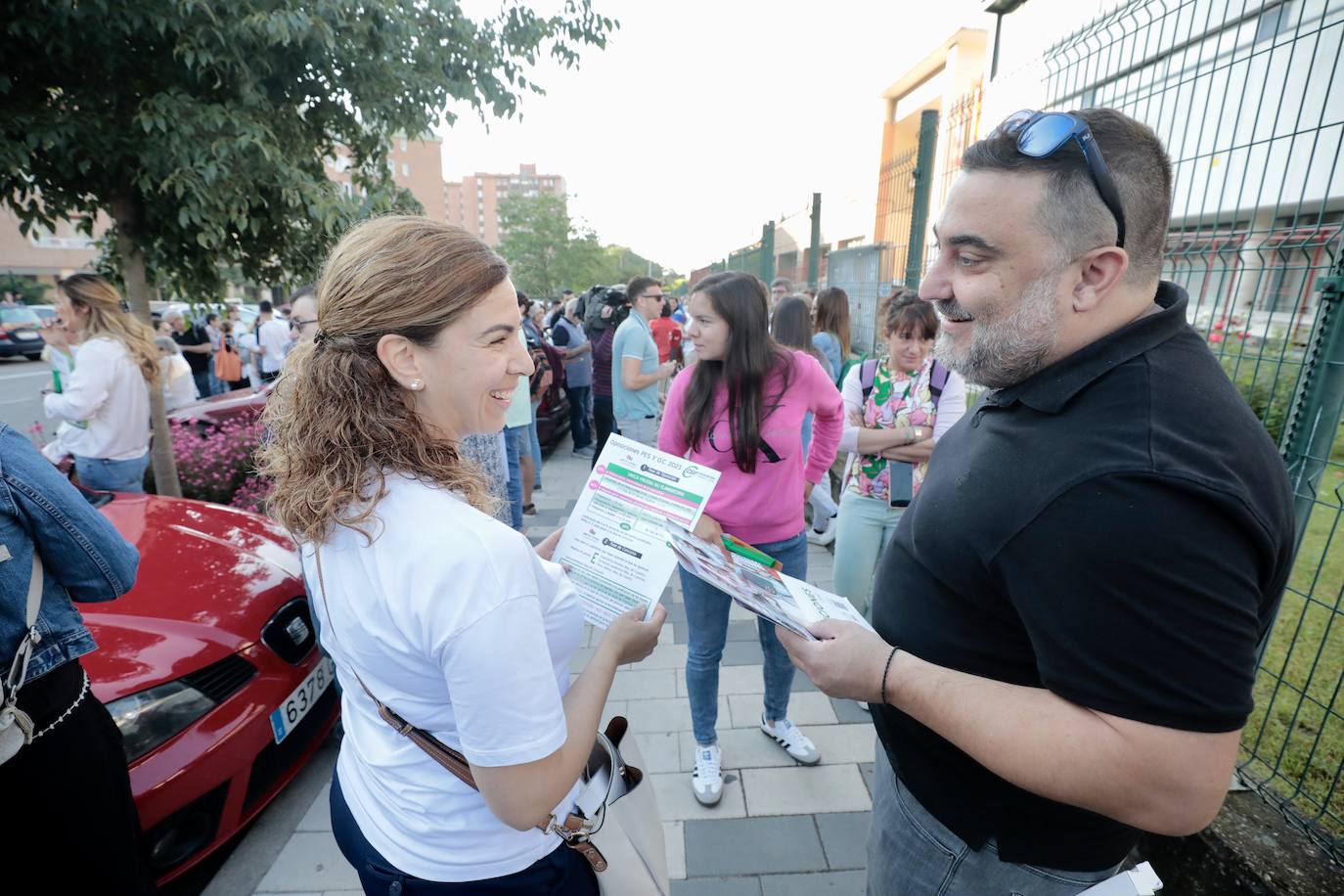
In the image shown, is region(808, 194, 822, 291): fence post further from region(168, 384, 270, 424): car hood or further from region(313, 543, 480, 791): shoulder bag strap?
region(313, 543, 480, 791): shoulder bag strap

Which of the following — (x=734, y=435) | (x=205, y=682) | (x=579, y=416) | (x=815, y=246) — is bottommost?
(x=579, y=416)

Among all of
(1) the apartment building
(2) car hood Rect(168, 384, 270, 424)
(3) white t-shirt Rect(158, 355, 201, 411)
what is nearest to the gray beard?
(2) car hood Rect(168, 384, 270, 424)

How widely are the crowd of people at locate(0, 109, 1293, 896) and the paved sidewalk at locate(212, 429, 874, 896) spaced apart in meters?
1.02

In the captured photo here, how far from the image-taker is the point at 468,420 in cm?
126

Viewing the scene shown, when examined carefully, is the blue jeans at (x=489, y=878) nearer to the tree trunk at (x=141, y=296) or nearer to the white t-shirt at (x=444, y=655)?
the white t-shirt at (x=444, y=655)

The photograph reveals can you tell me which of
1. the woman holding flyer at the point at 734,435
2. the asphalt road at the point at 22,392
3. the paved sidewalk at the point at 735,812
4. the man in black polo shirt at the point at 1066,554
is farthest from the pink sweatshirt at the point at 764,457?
the asphalt road at the point at 22,392

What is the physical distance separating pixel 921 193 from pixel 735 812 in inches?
173

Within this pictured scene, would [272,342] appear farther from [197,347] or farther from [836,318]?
[836,318]

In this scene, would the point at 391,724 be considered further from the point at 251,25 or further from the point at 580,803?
the point at 251,25

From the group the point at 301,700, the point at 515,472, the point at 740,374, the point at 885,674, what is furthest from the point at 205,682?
the point at 515,472

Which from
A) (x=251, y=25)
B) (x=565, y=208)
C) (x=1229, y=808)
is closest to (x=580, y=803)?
(x=1229, y=808)

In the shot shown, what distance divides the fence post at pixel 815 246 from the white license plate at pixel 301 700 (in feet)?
24.7

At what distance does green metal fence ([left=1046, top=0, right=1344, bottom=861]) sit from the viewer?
201 centimetres

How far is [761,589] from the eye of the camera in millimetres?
1438
